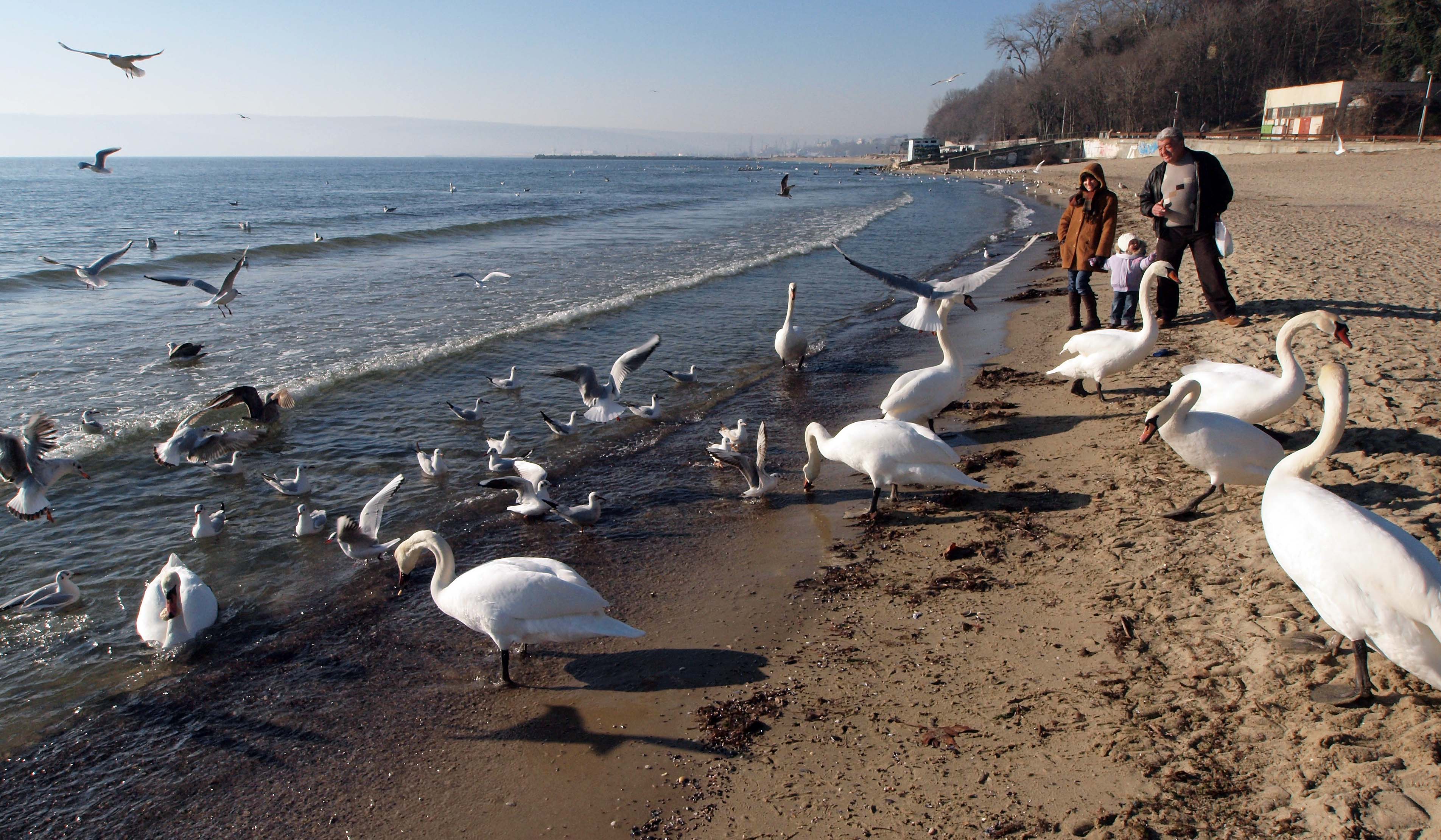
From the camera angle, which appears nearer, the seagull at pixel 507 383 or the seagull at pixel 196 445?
the seagull at pixel 196 445

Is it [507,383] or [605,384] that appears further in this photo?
[507,383]

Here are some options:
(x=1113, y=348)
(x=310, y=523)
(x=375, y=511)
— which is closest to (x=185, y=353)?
(x=310, y=523)

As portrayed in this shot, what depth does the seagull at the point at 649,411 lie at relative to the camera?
863 centimetres

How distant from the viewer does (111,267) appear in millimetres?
18938

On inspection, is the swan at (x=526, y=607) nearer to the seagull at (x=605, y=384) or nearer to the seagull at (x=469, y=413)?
the seagull at (x=605, y=384)

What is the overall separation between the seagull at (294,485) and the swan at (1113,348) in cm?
711

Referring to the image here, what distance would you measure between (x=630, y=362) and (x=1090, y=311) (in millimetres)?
5927

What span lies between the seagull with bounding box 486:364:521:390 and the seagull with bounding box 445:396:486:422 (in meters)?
0.95

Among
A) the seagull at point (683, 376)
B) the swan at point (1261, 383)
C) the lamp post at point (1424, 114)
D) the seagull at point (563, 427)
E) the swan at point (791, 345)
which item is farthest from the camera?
the lamp post at point (1424, 114)

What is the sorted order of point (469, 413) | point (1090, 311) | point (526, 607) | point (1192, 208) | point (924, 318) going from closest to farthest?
point (526, 607)
point (1192, 208)
point (924, 318)
point (469, 413)
point (1090, 311)

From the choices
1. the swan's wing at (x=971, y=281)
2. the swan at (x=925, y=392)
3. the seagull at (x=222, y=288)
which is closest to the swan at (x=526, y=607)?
the swan at (x=925, y=392)

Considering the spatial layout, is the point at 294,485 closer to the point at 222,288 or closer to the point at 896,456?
the point at 896,456

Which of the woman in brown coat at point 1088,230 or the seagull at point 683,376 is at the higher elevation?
the woman in brown coat at point 1088,230

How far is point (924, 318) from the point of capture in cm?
854
